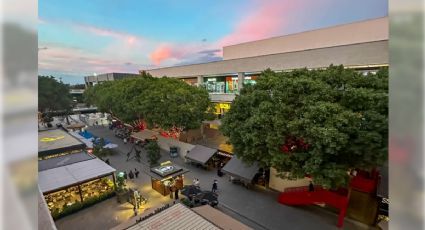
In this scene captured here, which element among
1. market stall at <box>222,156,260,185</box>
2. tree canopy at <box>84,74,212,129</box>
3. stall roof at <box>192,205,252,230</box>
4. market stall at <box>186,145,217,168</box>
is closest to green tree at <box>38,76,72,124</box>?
tree canopy at <box>84,74,212,129</box>

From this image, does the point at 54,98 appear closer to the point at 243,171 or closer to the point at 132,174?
the point at 132,174

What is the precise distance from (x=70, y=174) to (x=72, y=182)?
1.22m

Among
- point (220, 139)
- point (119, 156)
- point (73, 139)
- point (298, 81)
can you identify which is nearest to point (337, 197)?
point (298, 81)

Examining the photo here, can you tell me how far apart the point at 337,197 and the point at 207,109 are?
1496 cm

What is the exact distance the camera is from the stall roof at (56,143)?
66.9 ft

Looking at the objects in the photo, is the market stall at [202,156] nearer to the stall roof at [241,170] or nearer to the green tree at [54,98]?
the stall roof at [241,170]

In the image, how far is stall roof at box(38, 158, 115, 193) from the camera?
1417 centimetres

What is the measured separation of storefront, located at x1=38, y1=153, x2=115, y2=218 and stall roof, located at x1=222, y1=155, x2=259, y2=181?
7.82 metres

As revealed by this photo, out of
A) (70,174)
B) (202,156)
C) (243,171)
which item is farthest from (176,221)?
(202,156)

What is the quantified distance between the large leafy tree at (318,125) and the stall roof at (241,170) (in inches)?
110

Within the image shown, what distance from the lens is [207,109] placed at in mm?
25422

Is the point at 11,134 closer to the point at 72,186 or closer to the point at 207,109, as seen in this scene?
the point at 72,186

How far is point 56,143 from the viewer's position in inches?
877

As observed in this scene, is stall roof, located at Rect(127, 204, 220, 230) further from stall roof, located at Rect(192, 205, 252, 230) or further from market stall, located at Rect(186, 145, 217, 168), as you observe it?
market stall, located at Rect(186, 145, 217, 168)
